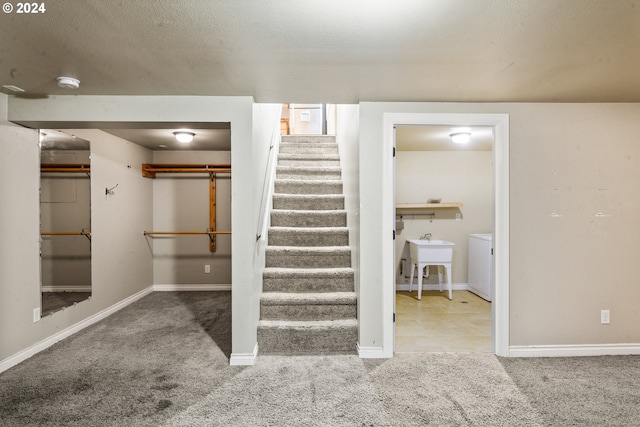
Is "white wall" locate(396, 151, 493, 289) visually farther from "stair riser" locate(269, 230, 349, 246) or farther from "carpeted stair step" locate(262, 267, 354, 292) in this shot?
"carpeted stair step" locate(262, 267, 354, 292)

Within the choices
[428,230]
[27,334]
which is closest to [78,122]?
[27,334]

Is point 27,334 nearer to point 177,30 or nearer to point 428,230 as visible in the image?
point 177,30

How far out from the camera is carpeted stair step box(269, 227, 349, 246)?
135 inches

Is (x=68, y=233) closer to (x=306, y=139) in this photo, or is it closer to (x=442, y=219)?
(x=306, y=139)

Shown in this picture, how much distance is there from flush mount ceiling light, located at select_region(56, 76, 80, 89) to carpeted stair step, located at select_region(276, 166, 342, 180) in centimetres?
239

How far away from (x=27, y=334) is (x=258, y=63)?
2813mm

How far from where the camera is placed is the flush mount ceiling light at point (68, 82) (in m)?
2.08

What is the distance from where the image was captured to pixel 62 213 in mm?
3006

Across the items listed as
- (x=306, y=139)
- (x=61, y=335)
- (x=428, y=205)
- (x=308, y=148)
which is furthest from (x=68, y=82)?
(x=428, y=205)

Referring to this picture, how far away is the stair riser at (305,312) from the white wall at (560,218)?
0.93 ft

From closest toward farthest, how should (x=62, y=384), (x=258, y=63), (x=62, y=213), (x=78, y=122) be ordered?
1. (x=258, y=63)
2. (x=62, y=384)
3. (x=78, y=122)
4. (x=62, y=213)

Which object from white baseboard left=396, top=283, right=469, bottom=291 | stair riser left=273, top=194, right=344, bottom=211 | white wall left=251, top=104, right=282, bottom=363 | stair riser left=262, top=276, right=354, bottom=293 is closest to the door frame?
stair riser left=262, top=276, right=354, bottom=293

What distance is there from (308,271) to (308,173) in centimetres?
165

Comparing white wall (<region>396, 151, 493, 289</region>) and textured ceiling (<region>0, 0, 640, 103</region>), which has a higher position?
textured ceiling (<region>0, 0, 640, 103</region>)
